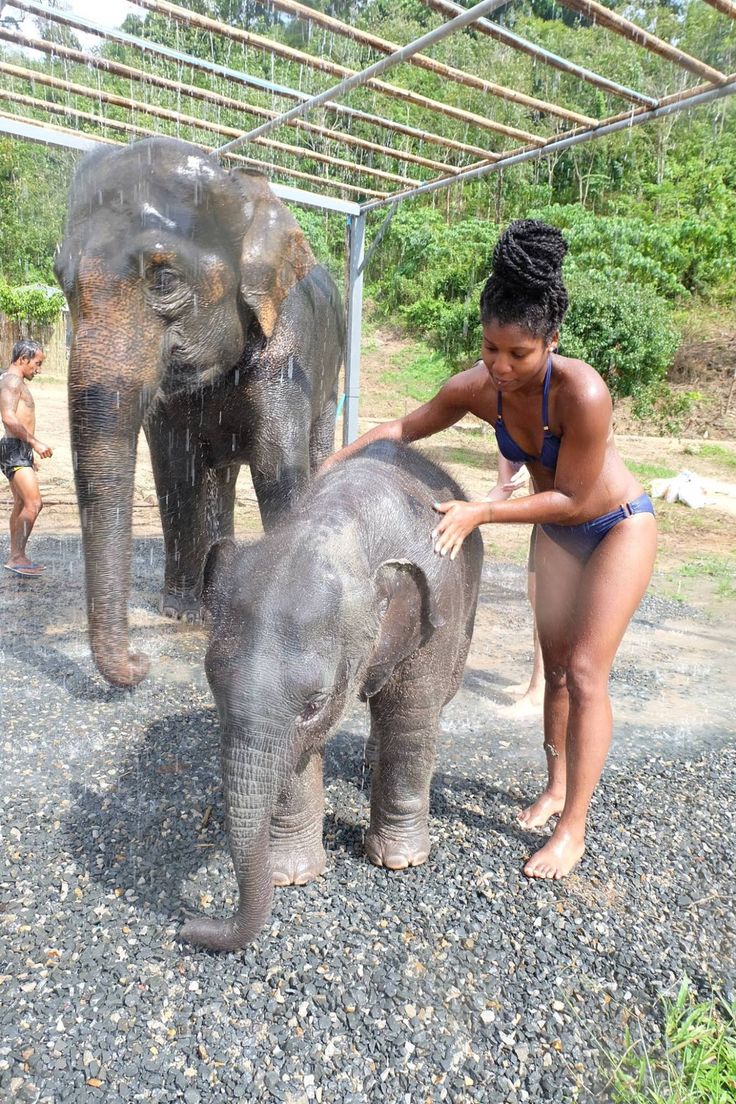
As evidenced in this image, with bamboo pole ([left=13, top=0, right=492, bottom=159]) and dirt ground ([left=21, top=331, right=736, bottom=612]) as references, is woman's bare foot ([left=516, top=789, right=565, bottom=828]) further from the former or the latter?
bamboo pole ([left=13, top=0, right=492, bottom=159])

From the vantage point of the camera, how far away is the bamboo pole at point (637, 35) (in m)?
3.87

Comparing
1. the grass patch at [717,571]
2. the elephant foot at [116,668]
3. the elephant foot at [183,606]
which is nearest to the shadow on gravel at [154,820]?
the elephant foot at [116,668]

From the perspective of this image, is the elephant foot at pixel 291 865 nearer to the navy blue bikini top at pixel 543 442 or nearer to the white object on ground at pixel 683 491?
the navy blue bikini top at pixel 543 442

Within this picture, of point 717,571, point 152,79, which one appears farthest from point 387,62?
point 717,571

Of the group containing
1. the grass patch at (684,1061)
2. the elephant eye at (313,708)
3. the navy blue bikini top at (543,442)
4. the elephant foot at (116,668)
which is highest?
the navy blue bikini top at (543,442)

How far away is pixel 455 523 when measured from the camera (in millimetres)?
2631

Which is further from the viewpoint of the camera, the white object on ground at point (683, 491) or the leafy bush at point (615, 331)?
the leafy bush at point (615, 331)

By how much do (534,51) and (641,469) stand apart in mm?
10910

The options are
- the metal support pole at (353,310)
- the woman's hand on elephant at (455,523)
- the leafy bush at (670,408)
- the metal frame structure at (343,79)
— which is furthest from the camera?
the leafy bush at (670,408)

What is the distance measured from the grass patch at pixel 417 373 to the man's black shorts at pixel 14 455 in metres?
16.4

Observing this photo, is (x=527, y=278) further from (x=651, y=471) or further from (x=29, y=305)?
(x=29, y=305)

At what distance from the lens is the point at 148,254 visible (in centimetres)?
Answer: 359

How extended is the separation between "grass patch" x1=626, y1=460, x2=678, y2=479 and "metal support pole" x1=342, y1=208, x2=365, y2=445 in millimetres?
7184

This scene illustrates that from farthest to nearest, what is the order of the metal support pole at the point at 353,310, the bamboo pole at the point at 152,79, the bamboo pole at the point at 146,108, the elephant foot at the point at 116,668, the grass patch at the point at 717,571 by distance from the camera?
the metal support pole at the point at 353,310
the grass patch at the point at 717,571
the bamboo pole at the point at 146,108
the bamboo pole at the point at 152,79
the elephant foot at the point at 116,668
